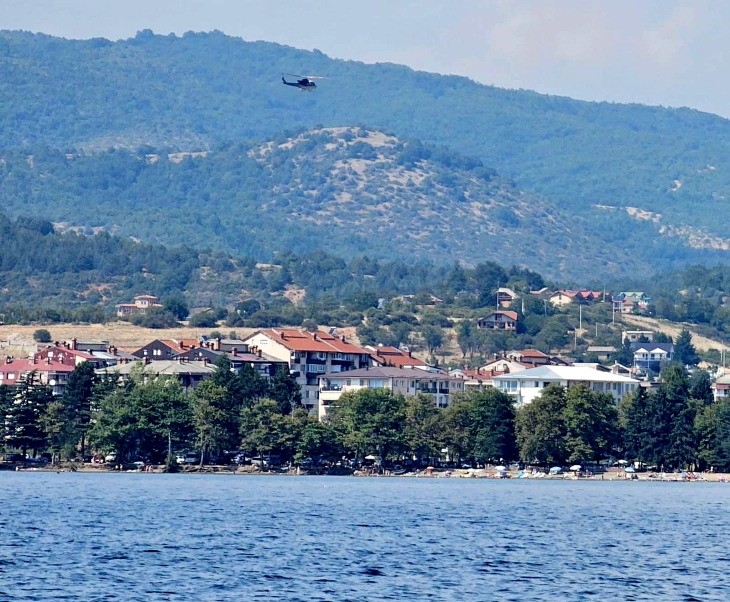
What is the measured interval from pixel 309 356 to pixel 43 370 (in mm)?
27407

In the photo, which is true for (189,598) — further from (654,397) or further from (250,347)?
(250,347)

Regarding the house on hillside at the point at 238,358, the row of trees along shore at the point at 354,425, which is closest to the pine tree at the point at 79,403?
the row of trees along shore at the point at 354,425

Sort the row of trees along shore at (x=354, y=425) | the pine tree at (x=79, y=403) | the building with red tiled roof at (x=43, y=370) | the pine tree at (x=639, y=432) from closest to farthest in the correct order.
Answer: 1. the row of trees along shore at (x=354, y=425)
2. the pine tree at (x=79, y=403)
3. the pine tree at (x=639, y=432)
4. the building with red tiled roof at (x=43, y=370)

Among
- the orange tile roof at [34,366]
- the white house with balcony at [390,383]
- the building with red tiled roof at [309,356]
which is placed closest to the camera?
the white house with balcony at [390,383]

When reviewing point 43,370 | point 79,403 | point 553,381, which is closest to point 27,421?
point 79,403

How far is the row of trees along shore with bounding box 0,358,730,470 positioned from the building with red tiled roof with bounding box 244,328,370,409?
3156cm

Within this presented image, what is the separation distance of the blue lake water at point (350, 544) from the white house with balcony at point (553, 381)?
2469 inches

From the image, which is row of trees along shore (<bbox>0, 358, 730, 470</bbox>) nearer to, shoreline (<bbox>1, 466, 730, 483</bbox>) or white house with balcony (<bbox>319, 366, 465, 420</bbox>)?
shoreline (<bbox>1, 466, 730, 483</bbox>)

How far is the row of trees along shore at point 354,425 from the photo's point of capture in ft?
439

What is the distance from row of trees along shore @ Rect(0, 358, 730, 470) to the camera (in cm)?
13388

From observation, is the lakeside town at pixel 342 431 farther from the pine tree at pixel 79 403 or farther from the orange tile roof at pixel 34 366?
the orange tile roof at pixel 34 366

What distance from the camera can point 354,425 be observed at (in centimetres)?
13888

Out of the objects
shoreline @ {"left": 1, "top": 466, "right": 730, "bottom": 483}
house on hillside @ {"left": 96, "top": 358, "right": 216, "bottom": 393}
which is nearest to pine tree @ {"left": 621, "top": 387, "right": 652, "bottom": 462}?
shoreline @ {"left": 1, "top": 466, "right": 730, "bottom": 483}

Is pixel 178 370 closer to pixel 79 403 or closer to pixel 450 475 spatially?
pixel 79 403
